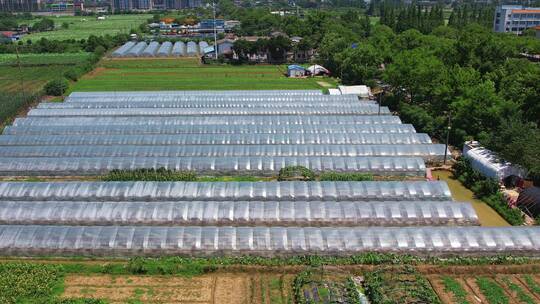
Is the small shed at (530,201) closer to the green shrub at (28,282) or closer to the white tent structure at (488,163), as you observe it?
the white tent structure at (488,163)

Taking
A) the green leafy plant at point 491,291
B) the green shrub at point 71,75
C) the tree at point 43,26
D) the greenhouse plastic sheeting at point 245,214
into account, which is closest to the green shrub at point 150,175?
the greenhouse plastic sheeting at point 245,214

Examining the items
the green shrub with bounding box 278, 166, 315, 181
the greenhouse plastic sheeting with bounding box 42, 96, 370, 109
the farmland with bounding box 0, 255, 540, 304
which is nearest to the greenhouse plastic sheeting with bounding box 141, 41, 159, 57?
the greenhouse plastic sheeting with bounding box 42, 96, 370, 109

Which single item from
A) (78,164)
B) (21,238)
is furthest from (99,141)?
A: (21,238)

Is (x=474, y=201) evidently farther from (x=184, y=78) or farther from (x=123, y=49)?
(x=123, y=49)

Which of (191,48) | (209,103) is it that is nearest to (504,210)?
(209,103)

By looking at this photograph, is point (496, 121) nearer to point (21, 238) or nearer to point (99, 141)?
point (99, 141)

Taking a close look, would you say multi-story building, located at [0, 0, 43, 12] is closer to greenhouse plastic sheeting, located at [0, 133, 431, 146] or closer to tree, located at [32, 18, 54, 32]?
tree, located at [32, 18, 54, 32]
